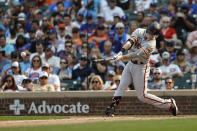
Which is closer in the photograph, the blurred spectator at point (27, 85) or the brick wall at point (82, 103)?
the brick wall at point (82, 103)

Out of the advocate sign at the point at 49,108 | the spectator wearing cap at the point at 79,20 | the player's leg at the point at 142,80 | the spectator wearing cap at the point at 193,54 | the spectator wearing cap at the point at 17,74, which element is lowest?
the advocate sign at the point at 49,108

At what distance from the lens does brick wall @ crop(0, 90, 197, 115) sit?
41.2 feet

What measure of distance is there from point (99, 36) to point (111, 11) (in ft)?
4.07

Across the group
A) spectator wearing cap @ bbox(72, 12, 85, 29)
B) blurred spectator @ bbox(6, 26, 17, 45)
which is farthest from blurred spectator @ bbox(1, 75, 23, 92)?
spectator wearing cap @ bbox(72, 12, 85, 29)

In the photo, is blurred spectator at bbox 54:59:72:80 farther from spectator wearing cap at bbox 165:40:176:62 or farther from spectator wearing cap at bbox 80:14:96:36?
spectator wearing cap at bbox 165:40:176:62

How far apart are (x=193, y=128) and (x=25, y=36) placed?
31.9 feet

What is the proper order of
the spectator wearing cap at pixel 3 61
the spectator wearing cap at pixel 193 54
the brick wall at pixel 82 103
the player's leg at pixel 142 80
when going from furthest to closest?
1. the spectator wearing cap at pixel 3 61
2. the spectator wearing cap at pixel 193 54
3. the brick wall at pixel 82 103
4. the player's leg at pixel 142 80

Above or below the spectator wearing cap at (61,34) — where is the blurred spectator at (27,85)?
below

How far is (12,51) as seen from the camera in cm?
1630

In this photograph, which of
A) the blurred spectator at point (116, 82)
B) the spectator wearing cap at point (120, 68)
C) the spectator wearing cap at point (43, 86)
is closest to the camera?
the blurred spectator at point (116, 82)

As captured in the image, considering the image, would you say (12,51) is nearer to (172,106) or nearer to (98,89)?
(98,89)

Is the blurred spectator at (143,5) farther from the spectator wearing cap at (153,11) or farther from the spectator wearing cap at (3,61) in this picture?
the spectator wearing cap at (3,61)

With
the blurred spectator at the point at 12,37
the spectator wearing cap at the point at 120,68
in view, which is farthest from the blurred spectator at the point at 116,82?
the blurred spectator at the point at 12,37

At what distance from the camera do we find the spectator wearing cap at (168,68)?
13.7 metres
